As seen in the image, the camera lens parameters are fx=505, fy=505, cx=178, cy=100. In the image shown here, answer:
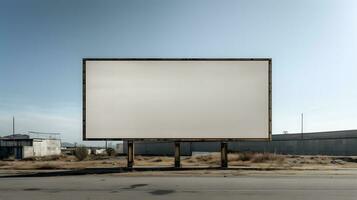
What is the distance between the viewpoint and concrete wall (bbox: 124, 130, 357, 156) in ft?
207

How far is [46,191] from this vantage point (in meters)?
17.1

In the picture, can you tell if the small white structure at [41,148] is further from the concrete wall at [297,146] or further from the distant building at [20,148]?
the concrete wall at [297,146]

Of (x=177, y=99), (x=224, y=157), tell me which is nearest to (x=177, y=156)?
(x=224, y=157)

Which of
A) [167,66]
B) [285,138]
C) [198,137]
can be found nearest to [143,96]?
[167,66]

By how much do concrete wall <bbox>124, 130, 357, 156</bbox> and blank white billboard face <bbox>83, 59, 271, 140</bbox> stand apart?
84.8 feet

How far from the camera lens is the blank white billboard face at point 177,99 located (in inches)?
1251

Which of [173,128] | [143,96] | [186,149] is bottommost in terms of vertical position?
[186,149]

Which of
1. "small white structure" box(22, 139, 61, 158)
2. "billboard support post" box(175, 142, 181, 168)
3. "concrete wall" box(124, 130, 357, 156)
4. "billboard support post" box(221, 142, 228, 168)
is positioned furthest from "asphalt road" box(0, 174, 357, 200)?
"small white structure" box(22, 139, 61, 158)

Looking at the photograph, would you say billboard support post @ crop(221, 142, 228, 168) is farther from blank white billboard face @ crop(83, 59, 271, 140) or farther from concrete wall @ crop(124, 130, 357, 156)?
concrete wall @ crop(124, 130, 357, 156)

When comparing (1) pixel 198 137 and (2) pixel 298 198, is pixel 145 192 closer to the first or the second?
(2) pixel 298 198

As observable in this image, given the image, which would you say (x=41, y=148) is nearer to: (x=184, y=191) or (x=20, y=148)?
(x=20, y=148)

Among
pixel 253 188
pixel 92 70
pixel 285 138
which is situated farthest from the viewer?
pixel 285 138

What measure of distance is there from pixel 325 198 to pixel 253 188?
11.2 ft

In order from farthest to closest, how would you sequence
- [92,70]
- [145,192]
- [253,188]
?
[92,70] → [253,188] → [145,192]
